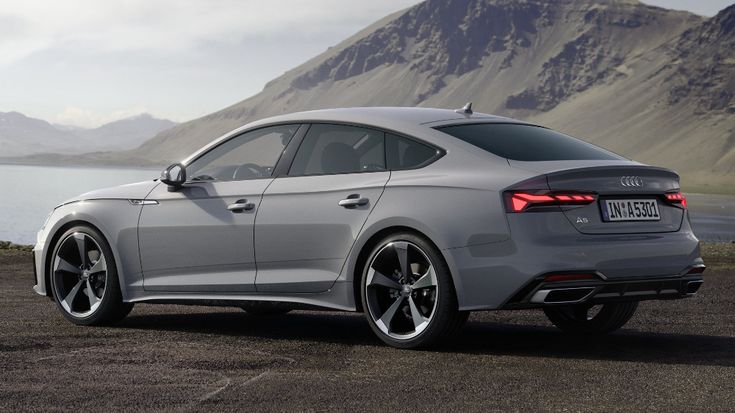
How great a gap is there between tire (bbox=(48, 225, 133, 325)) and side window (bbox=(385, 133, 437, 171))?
2448mm

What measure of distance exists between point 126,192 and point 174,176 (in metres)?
0.60

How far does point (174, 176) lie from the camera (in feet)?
25.5

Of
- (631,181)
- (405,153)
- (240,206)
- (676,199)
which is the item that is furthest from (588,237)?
(240,206)

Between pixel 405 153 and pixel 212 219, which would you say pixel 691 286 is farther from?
pixel 212 219

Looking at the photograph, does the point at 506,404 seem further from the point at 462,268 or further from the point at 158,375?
the point at 158,375

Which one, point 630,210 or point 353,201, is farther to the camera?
point 353,201

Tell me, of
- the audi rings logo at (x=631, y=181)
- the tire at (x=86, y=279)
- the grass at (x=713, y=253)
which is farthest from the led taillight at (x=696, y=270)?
the grass at (x=713, y=253)

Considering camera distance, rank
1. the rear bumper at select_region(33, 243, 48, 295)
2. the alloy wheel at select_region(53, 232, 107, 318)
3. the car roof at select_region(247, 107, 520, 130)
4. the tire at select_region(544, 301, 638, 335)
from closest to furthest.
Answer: the car roof at select_region(247, 107, 520, 130) < the tire at select_region(544, 301, 638, 335) < the alloy wheel at select_region(53, 232, 107, 318) < the rear bumper at select_region(33, 243, 48, 295)

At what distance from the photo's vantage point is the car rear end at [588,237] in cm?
624

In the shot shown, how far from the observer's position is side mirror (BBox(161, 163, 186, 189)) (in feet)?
25.5

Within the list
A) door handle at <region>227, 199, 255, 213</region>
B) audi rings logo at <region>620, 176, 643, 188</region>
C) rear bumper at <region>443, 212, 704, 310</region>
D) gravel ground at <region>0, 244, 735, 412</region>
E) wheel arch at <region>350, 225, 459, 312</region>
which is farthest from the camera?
door handle at <region>227, 199, 255, 213</region>

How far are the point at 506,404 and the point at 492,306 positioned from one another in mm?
1200

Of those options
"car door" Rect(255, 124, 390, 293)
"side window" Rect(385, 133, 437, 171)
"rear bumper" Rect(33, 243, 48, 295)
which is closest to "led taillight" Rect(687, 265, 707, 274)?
"side window" Rect(385, 133, 437, 171)

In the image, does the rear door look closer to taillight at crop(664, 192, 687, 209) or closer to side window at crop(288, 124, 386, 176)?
taillight at crop(664, 192, 687, 209)
